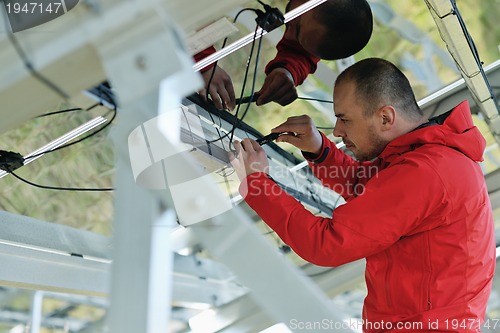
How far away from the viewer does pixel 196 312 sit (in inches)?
184

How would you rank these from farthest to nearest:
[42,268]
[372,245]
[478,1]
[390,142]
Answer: [478,1], [42,268], [390,142], [372,245]

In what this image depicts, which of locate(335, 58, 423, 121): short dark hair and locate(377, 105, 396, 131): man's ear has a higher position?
locate(335, 58, 423, 121): short dark hair

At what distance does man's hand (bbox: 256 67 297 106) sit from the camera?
240 centimetres

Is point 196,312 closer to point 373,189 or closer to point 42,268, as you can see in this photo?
point 42,268

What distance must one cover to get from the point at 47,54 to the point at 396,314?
1.17m

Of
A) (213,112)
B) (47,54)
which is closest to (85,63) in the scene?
(47,54)

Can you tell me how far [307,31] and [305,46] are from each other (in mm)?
65

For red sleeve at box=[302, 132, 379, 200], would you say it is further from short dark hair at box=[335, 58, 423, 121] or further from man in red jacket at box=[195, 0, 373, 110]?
short dark hair at box=[335, 58, 423, 121]

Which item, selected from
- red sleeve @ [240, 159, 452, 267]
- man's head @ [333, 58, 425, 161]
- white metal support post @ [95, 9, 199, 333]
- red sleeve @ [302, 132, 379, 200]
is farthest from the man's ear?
white metal support post @ [95, 9, 199, 333]

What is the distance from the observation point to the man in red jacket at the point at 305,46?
7.43 ft

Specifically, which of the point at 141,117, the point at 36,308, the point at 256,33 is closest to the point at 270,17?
the point at 256,33

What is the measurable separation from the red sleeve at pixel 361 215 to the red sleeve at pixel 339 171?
55 centimetres

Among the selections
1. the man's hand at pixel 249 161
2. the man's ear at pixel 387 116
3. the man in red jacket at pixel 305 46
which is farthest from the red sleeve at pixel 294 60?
the man's hand at pixel 249 161

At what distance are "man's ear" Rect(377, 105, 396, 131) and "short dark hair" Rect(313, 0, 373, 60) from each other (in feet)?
1.07
